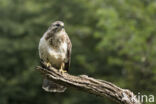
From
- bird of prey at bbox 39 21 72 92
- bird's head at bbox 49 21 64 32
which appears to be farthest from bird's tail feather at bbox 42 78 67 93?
bird's head at bbox 49 21 64 32

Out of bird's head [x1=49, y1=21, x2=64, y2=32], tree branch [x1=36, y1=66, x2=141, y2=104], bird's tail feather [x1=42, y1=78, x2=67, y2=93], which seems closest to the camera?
tree branch [x1=36, y1=66, x2=141, y2=104]

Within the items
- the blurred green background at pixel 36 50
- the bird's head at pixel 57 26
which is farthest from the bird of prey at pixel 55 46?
the blurred green background at pixel 36 50

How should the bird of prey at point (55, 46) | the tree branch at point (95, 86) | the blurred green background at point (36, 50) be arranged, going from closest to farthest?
the tree branch at point (95, 86) → the bird of prey at point (55, 46) → the blurred green background at point (36, 50)

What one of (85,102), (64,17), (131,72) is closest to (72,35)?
(64,17)

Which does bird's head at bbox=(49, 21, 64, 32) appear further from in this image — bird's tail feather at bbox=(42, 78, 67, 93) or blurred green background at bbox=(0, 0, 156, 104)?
blurred green background at bbox=(0, 0, 156, 104)

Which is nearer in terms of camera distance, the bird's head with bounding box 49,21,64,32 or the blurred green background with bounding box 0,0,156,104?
the bird's head with bounding box 49,21,64,32

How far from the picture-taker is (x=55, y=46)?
9.75 metres

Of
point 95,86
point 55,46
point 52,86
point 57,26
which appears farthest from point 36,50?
point 95,86

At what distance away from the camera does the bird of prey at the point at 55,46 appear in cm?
968

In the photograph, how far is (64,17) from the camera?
28594 mm

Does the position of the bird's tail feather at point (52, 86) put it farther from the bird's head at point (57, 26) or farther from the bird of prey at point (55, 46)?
the bird's head at point (57, 26)

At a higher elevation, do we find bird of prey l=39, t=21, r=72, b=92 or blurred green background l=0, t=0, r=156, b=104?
blurred green background l=0, t=0, r=156, b=104

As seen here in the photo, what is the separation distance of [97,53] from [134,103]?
18.4m

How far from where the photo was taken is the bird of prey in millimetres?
9680
